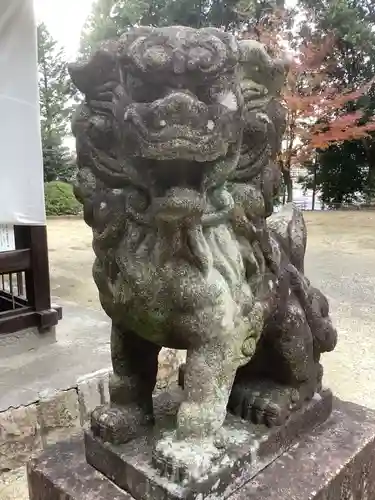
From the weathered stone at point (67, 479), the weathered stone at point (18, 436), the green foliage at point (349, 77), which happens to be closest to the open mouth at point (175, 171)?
the weathered stone at point (67, 479)

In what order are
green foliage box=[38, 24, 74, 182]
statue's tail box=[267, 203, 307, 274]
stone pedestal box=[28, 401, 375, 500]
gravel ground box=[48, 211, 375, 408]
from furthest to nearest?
green foliage box=[38, 24, 74, 182]
gravel ground box=[48, 211, 375, 408]
statue's tail box=[267, 203, 307, 274]
stone pedestal box=[28, 401, 375, 500]

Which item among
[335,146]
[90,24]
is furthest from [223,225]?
[335,146]

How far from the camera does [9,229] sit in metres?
2.59

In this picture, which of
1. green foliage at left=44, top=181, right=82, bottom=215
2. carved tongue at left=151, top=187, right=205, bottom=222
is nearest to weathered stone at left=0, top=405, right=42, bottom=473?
carved tongue at left=151, top=187, right=205, bottom=222

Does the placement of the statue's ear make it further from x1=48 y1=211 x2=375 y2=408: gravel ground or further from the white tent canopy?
x1=48 y1=211 x2=375 y2=408: gravel ground

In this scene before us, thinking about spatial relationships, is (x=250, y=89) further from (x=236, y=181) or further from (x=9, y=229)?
(x=9, y=229)

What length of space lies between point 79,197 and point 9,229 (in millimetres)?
1779

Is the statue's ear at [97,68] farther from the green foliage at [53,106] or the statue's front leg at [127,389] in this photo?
the green foliage at [53,106]

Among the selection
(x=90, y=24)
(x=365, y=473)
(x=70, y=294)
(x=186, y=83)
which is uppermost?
(x=90, y=24)

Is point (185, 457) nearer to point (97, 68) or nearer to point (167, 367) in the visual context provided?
point (97, 68)

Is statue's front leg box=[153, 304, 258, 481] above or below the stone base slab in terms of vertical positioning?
above

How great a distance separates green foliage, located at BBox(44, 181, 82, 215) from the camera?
9086 millimetres

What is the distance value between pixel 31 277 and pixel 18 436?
930 mm

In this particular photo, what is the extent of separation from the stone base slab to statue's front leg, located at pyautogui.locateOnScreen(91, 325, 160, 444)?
0.02 metres
